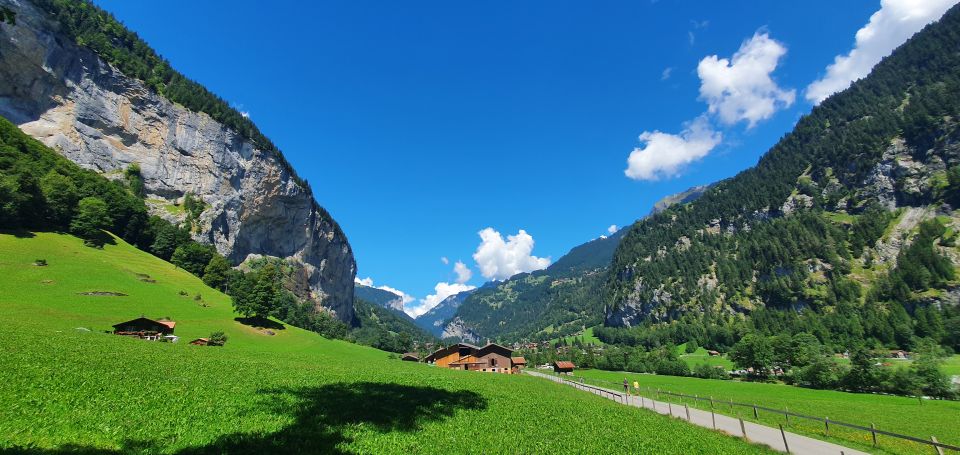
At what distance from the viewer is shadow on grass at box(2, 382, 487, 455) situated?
1113cm

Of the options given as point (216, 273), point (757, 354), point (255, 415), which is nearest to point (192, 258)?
point (216, 273)

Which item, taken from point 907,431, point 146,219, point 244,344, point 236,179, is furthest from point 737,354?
point 236,179

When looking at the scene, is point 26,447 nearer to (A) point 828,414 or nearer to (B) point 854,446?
(B) point 854,446

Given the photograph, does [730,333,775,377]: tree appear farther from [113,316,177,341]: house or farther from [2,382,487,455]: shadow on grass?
[113,316,177,341]: house

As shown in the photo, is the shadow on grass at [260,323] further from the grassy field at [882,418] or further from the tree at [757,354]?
the tree at [757,354]

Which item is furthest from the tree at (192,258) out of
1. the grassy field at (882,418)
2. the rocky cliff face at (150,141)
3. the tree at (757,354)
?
the tree at (757,354)

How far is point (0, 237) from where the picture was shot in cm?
6775

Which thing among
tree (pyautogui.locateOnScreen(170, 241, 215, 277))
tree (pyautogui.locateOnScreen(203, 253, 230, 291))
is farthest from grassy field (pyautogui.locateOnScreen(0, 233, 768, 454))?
tree (pyautogui.locateOnScreen(170, 241, 215, 277))

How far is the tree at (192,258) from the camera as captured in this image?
10738cm

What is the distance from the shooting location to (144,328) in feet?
174

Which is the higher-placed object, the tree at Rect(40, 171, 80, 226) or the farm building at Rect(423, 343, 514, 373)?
the tree at Rect(40, 171, 80, 226)

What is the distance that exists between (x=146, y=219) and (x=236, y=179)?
4699 cm

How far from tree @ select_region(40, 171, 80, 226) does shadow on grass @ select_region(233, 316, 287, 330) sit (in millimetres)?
48951

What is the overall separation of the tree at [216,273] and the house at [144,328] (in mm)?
58512
